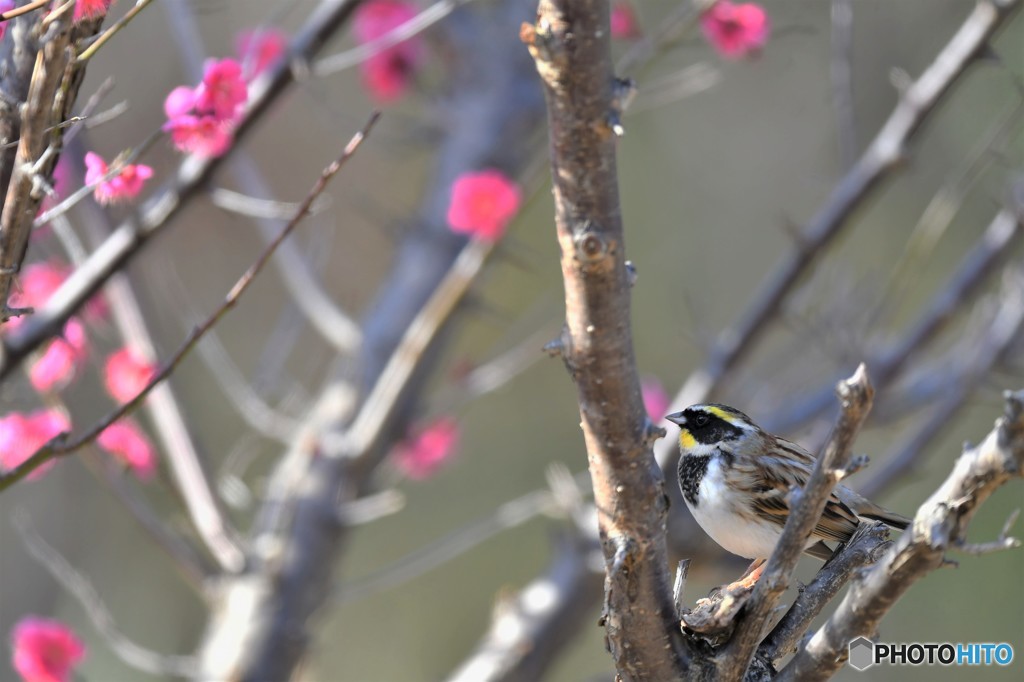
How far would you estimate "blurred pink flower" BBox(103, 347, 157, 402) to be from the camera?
3441 millimetres

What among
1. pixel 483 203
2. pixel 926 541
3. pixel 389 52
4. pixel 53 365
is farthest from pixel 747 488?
pixel 389 52

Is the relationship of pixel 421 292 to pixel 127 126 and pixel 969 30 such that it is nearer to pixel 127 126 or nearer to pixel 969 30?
pixel 969 30

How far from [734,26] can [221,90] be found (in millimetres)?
1809

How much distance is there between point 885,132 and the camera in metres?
3.48

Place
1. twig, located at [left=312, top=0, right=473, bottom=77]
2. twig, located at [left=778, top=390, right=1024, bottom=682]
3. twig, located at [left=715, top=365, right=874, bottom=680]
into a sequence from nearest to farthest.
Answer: twig, located at [left=778, top=390, right=1024, bottom=682], twig, located at [left=715, top=365, right=874, bottom=680], twig, located at [left=312, top=0, right=473, bottom=77]

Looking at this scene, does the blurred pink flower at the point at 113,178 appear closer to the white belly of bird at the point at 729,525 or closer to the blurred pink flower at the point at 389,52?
the white belly of bird at the point at 729,525

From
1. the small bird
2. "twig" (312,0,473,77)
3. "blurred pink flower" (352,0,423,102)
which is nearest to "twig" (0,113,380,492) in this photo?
"twig" (312,0,473,77)

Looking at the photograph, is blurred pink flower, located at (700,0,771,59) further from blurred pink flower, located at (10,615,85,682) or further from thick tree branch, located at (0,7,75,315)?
blurred pink flower, located at (10,615,85,682)

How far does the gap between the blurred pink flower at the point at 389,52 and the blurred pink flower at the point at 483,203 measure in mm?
1022

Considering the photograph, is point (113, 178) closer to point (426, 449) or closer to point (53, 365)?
point (53, 365)

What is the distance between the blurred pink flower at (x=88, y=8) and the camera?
1.63 m

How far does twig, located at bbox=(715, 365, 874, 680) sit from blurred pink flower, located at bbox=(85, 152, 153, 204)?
1245mm

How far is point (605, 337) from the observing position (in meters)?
1.58

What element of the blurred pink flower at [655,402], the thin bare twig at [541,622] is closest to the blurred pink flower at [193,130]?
the thin bare twig at [541,622]
